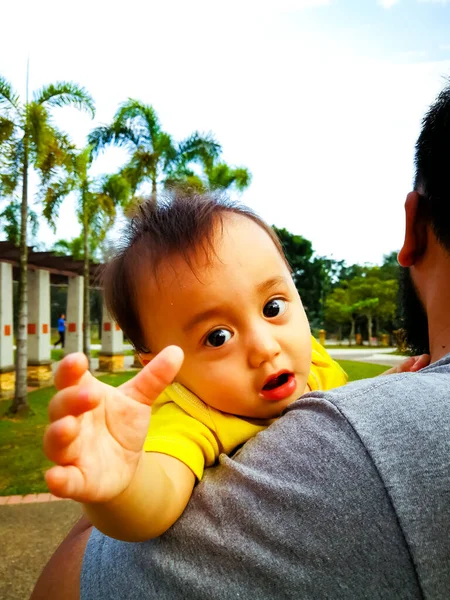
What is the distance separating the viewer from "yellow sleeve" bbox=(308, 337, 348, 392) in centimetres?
155

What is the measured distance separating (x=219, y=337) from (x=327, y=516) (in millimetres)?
463

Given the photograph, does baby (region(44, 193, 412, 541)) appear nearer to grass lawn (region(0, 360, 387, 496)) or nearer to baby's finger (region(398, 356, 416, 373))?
baby's finger (region(398, 356, 416, 373))

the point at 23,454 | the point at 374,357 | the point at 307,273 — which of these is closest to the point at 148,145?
the point at 23,454

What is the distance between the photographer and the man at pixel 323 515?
2.70 feet

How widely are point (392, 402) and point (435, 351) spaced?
0.45 meters

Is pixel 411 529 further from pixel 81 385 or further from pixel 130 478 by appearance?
pixel 81 385

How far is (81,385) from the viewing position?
2.34 ft

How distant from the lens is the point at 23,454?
23.5 ft

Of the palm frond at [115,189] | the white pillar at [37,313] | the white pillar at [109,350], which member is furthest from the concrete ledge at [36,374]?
the palm frond at [115,189]

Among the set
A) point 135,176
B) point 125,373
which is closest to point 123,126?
point 135,176

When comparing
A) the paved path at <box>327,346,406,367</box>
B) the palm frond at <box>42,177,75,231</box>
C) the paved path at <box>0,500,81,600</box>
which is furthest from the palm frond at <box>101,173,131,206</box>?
the paved path at <box>327,346,406,367</box>

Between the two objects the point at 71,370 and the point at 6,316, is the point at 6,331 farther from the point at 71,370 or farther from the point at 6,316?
the point at 71,370

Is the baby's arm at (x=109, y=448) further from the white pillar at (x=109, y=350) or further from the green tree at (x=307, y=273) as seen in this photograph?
the green tree at (x=307, y=273)

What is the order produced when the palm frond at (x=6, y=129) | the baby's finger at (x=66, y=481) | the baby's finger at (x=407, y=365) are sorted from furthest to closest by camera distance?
the palm frond at (x=6, y=129), the baby's finger at (x=407, y=365), the baby's finger at (x=66, y=481)
